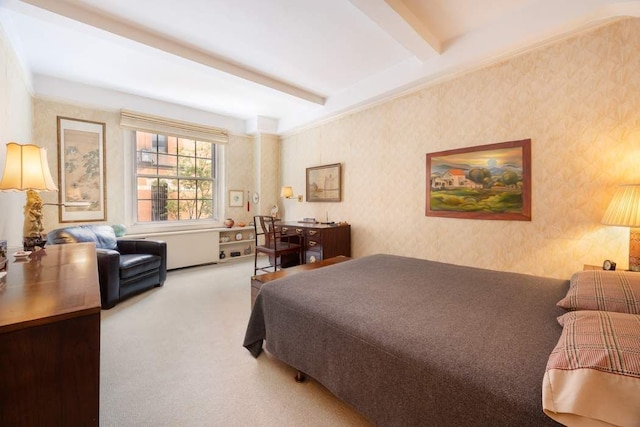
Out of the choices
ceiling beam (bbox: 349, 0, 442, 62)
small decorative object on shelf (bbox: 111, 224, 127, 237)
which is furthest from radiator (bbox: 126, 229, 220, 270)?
ceiling beam (bbox: 349, 0, 442, 62)

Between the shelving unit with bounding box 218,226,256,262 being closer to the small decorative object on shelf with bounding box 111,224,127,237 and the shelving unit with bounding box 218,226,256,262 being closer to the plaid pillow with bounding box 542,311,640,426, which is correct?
the small decorative object on shelf with bounding box 111,224,127,237

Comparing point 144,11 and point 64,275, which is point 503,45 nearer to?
point 144,11

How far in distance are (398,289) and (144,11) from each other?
317 centimetres

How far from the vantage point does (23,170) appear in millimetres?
1839

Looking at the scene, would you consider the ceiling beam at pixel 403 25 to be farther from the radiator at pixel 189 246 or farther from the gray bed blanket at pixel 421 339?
the radiator at pixel 189 246

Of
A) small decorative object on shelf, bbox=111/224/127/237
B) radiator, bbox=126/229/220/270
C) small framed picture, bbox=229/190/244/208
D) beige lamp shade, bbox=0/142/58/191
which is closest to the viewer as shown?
beige lamp shade, bbox=0/142/58/191

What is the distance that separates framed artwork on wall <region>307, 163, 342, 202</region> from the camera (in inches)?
180

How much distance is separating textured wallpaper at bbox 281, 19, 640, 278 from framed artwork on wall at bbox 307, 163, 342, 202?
0.71 meters

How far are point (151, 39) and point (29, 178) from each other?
1.78 metres

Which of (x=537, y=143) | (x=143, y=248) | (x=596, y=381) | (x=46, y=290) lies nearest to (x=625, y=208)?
(x=537, y=143)

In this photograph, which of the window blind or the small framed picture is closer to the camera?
the window blind

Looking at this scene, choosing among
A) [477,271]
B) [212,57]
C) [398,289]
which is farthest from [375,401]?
[212,57]

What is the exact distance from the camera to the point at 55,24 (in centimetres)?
248

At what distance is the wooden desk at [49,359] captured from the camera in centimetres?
84
